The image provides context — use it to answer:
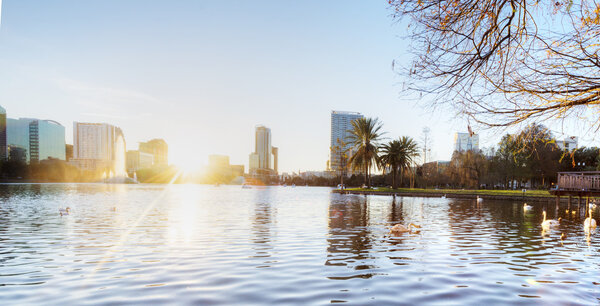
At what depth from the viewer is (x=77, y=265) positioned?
9391 mm

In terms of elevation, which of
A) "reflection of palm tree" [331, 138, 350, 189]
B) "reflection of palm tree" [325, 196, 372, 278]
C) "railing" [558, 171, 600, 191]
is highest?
"reflection of palm tree" [331, 138, 350, 189]

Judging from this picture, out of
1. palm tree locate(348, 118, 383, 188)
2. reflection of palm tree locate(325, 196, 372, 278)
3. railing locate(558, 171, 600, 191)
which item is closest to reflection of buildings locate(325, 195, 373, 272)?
reflection of palm tree locate(325, 196, 372, 278)

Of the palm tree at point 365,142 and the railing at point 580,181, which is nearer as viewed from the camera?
the railing at point 580,181

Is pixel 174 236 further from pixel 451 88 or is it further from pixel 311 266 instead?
pixel 451 88

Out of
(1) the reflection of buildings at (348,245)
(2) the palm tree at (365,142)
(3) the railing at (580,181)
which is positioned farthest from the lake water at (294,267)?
(2) the palm tree at (365,142)

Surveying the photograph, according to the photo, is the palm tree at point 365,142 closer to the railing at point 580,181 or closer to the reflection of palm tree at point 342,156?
the reflection of palm tree at point 342,156

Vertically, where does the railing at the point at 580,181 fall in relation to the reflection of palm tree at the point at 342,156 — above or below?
below

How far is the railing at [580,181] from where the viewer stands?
97.5 ft

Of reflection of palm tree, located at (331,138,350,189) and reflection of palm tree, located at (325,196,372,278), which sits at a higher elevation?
reflection of palm tree, located at (331,138,350,189)

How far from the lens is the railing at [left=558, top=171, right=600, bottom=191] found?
29.7m

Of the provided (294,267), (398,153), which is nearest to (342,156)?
(398,153)

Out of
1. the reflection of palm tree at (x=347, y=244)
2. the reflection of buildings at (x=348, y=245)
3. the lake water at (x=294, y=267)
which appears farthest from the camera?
the reflection of palm tree at (x=347, y=244)

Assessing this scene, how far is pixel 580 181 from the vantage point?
1216 inches

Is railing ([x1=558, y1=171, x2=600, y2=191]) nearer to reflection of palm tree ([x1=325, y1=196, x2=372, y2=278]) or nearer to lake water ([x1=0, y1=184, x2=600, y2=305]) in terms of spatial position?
lake water ([x1=0, y1=184, x2=600, y2=305])
